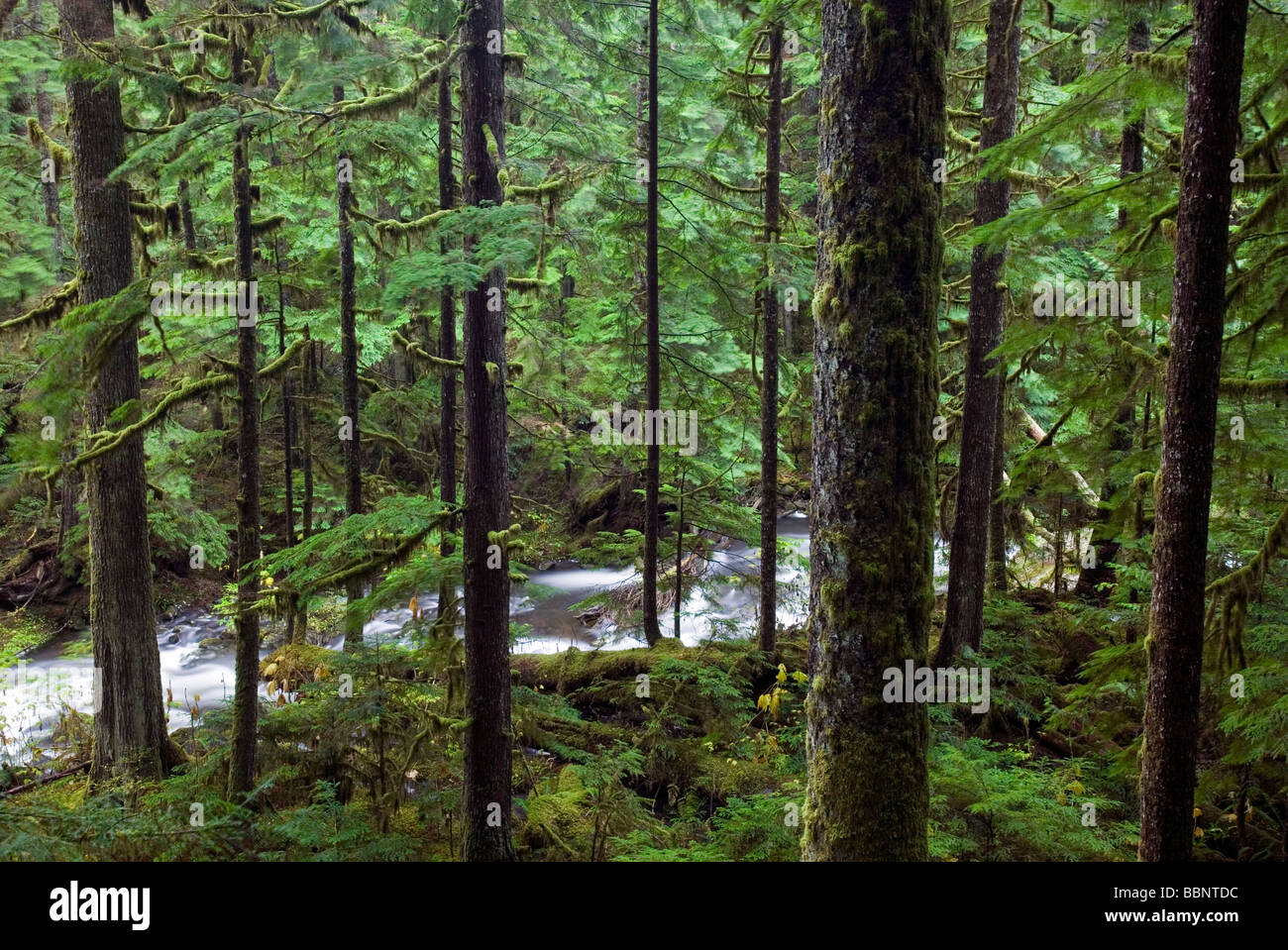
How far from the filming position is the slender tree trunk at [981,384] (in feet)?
33.3

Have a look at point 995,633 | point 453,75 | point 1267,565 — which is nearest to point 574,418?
point 453,75

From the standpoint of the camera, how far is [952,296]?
13266mm

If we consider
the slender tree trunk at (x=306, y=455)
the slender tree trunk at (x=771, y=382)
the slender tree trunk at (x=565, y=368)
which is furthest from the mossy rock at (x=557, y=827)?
the slender tree trunk at (x=565, y=368)

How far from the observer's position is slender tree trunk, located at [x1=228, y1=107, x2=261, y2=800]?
802 cm

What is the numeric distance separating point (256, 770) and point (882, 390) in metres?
7.95

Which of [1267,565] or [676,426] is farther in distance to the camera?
[676,426]

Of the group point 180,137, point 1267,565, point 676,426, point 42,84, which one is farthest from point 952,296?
point 42,84

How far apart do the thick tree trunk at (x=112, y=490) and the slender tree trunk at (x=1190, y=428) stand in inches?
365

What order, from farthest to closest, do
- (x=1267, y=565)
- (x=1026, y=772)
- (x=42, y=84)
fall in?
(x=42, y=84) < (x=1026, y=772) < (x=1267, y=565)

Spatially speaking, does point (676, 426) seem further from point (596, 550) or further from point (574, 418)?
point (574, 418)

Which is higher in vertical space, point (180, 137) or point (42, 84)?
point (42, 84)

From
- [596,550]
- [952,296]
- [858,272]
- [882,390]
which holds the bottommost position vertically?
[596,550]

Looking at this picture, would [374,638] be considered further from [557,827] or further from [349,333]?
[557,827]

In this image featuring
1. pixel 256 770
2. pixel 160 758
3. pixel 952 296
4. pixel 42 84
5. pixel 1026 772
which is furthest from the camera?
pixel 42 84
